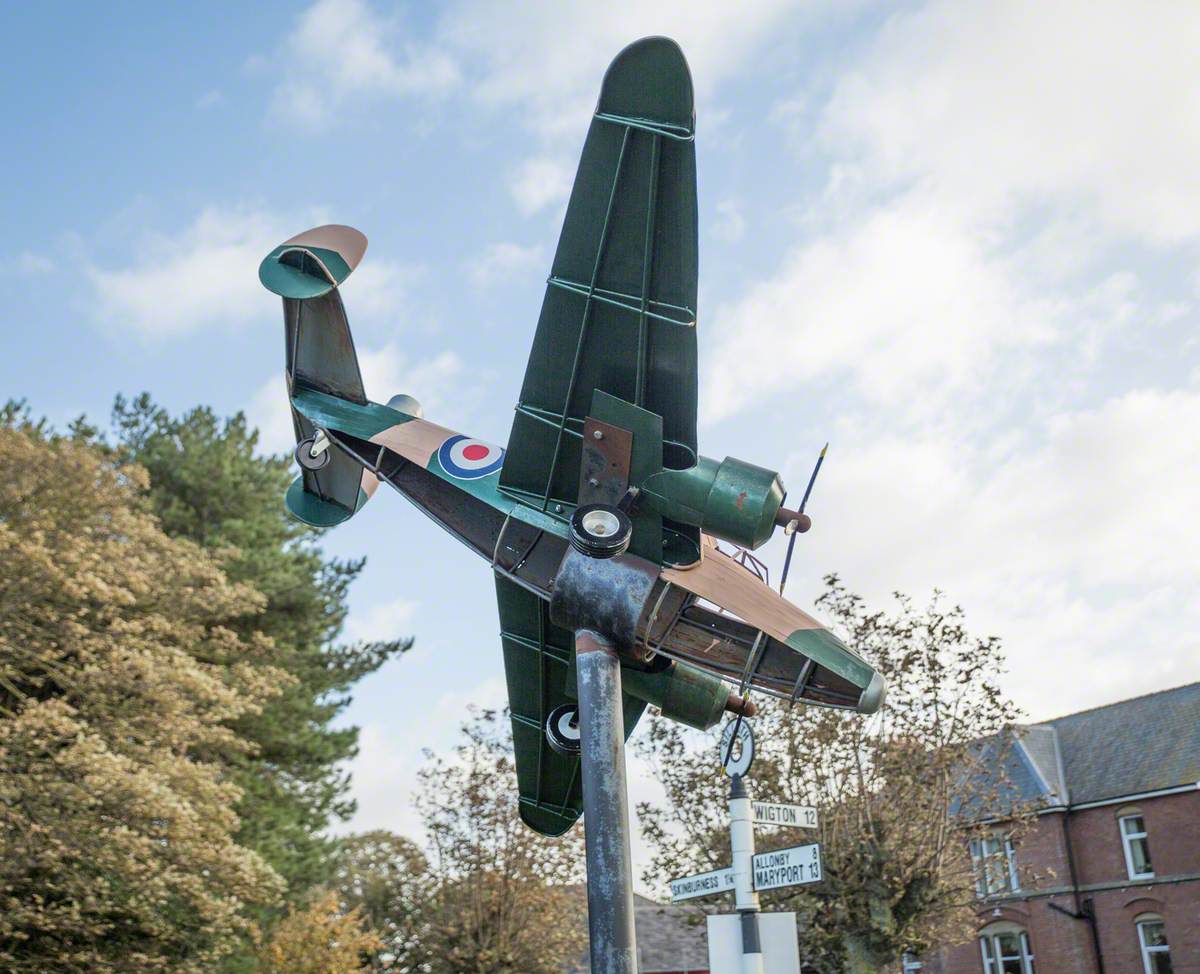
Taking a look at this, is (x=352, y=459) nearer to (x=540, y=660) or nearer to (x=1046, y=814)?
(x=540, y=660)

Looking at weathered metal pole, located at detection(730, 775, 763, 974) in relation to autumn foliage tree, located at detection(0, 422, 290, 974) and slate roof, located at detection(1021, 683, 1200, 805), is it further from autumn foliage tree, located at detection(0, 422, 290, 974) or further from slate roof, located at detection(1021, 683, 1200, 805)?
slate roof, located at detection(1021, 683, 1200, 805)

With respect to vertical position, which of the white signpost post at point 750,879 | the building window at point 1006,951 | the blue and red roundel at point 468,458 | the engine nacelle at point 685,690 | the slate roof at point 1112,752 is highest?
the slate roof at point 1112,752

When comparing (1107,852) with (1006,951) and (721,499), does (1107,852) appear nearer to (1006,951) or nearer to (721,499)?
(1006,951)

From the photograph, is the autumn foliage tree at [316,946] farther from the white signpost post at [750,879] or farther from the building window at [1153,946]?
the building window at [1153,946]

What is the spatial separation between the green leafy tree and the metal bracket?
2289 centimetres

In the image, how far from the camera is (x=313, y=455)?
29.6 feet

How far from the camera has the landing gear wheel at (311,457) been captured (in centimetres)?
900

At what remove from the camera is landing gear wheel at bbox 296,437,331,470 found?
900 centimetres

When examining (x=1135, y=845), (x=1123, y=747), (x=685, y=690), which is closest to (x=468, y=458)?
(x=685, y=690)

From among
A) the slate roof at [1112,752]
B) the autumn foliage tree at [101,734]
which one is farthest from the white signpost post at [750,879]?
the slate roof at [1112,752]

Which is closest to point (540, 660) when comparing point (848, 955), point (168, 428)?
point (848, 955)

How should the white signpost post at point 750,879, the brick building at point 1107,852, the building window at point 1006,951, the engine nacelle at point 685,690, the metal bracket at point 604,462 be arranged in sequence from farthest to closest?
the building window at point 1006,951 → the brick building at point 1107,852 → the engine nacelle at point 685,690 → the metal bracket at point 604,462 → the white signpost post at point 750,879

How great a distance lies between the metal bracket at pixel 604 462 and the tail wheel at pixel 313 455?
2.47m

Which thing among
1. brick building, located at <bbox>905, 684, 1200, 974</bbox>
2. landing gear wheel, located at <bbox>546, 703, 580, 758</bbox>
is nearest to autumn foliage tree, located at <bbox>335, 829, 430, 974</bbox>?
brick building, located at <bbox>905, 684, 1200, 974</bbox>
